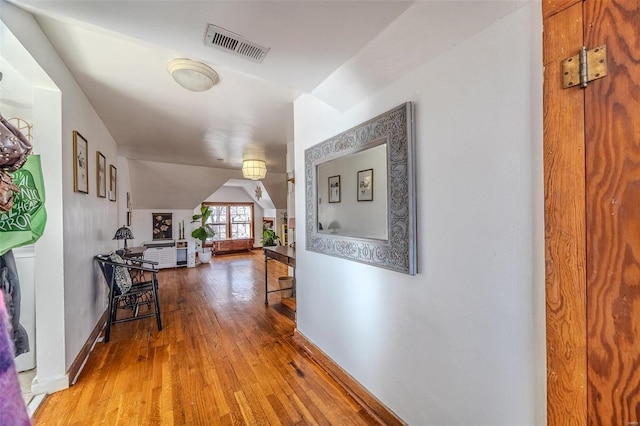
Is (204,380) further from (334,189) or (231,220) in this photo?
(231,220)

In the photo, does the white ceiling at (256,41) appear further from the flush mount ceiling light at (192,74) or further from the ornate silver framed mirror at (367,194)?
the ornate silver framed mirror at (367,194)

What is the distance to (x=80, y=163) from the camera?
2.11 m

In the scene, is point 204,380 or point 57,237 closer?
point 57,237

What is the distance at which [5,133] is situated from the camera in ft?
1.82

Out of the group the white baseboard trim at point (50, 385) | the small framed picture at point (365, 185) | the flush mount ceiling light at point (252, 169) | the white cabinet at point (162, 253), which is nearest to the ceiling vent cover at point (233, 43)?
the small framed picture at point (365, 185)

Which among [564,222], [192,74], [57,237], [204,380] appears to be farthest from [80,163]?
[564,222]

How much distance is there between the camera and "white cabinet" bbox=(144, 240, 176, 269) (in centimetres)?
589

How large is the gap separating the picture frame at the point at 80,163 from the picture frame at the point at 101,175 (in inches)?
17.9

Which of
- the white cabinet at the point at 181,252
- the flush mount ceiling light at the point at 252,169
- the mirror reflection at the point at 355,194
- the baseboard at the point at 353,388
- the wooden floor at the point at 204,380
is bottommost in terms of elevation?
the wooden floor at the point at 204,380

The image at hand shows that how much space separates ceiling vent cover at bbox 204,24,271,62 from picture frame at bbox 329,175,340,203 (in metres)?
0.88

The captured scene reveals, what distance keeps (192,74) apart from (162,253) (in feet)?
17.4

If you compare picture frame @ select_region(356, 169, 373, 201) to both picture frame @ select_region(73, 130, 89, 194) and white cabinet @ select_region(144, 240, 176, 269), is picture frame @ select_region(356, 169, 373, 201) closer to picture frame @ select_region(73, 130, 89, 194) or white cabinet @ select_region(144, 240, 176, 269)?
picture frame @ select_region(73, 130, 89, 194)

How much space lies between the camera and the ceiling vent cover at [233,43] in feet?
3.76

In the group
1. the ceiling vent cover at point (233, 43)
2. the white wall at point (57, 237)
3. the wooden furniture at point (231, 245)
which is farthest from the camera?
the wooden furniture at point (231, 245)
